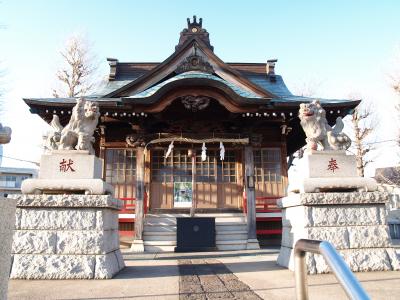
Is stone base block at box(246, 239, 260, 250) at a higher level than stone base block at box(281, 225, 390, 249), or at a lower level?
lower

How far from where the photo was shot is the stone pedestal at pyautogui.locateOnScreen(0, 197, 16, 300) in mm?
2459

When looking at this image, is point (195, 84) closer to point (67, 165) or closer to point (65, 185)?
point (67, 165)

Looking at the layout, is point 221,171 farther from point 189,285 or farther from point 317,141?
point 189,285

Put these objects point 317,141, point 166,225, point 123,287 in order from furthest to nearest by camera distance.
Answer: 1. point 166,225
2. point 317,141
3. point 123,287

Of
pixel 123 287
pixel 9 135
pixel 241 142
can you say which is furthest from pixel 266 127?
pixel 9 135

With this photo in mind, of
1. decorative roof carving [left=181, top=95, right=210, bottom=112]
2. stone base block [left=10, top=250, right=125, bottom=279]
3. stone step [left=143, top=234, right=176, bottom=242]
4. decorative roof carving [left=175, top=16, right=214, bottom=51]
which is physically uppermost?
decorative roof carving [left=175, top=16, right=214, bottom=51]

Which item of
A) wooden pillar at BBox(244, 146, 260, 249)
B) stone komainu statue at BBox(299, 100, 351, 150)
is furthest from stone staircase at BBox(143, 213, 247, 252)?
stone komainu statue at BBox(299, 100, 351, 150)

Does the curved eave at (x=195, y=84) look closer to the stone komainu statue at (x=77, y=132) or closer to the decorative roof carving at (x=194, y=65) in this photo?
the decorative roof carving at (x=194, y=65)

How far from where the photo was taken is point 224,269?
249 inches

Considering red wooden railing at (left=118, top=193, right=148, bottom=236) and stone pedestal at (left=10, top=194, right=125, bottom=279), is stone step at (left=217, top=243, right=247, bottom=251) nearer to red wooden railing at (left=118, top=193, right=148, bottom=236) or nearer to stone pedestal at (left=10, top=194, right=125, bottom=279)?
red wooden railing at (left=118, top=193, right=148, bottom=236)

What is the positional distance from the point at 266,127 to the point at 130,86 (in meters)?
6.06

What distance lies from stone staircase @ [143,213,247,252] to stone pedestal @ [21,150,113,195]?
5578mm

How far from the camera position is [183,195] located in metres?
12.3

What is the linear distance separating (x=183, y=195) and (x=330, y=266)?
1074 centimetres
